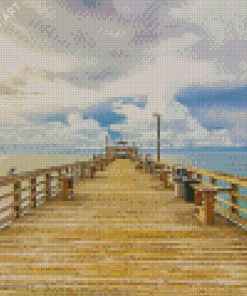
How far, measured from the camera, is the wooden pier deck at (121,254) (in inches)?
126

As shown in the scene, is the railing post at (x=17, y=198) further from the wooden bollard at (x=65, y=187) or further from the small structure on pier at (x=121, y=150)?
the small structure on pier at (x=121, y=150)

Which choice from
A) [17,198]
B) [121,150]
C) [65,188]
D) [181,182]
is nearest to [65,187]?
[65,188]

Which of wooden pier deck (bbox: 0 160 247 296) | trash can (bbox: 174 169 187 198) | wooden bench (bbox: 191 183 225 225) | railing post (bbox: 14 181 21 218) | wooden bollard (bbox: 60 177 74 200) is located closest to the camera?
wooden pier deck (bbox: 0 160 247 296)

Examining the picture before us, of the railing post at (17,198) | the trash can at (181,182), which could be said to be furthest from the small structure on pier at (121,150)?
the railing post at (17,198)

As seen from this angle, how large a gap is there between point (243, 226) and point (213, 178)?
1639mm

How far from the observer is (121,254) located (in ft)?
13.3

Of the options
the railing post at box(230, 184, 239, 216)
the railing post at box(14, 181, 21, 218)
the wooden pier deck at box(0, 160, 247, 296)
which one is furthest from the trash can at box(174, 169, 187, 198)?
the railing post at box(14, 181, 21, 218)

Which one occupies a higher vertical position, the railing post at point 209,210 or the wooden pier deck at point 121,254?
the railing post at point 209,210

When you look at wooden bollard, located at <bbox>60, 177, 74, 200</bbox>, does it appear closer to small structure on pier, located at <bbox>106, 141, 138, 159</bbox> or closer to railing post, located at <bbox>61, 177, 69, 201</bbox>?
railing post, located at <bbox>61, 177, 69, 201</bbox>

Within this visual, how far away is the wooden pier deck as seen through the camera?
319cm

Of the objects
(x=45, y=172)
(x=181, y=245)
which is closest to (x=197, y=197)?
(x=181, y=245)

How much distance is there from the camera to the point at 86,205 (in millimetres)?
7594

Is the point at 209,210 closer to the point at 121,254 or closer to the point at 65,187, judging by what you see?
the point at 121,254

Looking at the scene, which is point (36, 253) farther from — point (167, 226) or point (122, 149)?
point (122, 149)
